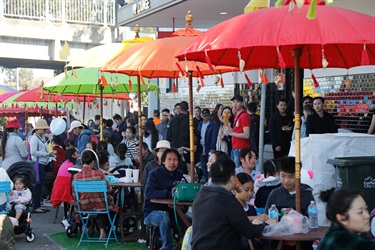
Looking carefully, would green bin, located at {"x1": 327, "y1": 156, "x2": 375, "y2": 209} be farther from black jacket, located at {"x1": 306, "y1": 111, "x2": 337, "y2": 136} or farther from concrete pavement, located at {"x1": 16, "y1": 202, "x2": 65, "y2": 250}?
concrete pavement, located at {"x1": 16, "y1": 202, "x2": 65, "y2": 250}

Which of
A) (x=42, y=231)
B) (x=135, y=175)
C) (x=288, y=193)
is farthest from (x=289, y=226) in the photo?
(x=42, y=231)

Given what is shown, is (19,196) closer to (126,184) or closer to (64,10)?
(126,184)

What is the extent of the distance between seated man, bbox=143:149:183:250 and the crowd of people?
0.5 inches

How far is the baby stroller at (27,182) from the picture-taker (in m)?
11.3

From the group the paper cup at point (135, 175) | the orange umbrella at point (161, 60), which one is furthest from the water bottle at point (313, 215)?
the paper cup at point (135, 175)

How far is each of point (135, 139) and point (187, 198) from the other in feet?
21.4

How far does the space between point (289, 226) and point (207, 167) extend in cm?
388

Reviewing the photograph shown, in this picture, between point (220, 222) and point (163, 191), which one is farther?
point (163, 191)

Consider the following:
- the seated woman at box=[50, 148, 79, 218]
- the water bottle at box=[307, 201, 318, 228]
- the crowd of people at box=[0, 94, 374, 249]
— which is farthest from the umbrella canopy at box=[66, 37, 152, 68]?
the water bottle at box=[307, 201, 318, 228]

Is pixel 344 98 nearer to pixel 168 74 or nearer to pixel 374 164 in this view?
pixel 168 74

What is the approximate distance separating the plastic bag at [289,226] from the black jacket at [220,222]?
33cm

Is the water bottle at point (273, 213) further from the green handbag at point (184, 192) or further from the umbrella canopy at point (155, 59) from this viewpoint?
the umbrella canopy at point (155, 59)

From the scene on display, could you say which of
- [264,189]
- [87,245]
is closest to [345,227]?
[264,189]

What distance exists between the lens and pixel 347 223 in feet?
15.6
